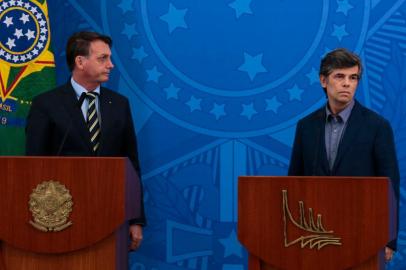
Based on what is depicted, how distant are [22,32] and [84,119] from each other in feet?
3.24

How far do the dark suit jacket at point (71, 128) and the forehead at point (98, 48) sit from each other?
0.76 feet

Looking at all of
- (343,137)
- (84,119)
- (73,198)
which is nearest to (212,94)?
(84,119)

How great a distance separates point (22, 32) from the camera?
418cm

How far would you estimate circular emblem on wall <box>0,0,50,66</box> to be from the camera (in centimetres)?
417

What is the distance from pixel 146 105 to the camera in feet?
14.7

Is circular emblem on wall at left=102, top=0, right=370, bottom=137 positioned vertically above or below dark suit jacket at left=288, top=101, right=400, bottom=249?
above

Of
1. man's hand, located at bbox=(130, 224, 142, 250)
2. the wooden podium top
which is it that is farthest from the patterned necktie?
the wooden podium top

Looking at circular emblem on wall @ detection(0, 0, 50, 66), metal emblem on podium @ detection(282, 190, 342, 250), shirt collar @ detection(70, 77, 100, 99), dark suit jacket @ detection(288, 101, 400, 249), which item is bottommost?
metal emblem on podium @ detection(282, 190, 342, 250)

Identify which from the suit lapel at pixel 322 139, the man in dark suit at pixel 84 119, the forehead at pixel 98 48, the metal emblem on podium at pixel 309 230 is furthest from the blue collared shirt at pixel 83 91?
the metal emblem on podium at pixel 309 230

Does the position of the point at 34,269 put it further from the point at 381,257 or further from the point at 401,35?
the point at 401,35

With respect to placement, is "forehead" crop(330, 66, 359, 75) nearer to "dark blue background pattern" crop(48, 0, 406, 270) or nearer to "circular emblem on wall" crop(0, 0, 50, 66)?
"dark blue background pattern" crop(48, 0, 406, 270)

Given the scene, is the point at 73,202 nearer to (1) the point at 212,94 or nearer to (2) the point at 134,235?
(2) the point at 134,235

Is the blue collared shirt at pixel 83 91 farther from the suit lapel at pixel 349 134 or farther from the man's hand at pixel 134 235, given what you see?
the suit lapel at pixel 349 134

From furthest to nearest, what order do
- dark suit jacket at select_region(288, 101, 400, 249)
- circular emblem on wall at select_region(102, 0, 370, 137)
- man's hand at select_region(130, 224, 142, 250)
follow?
circular emblem on wall at select_region(102, 0, 370, 137) → man's hand at select_region(130, 224, 142, 250) → dark suit jacket at select_region(288, 101, 400, 249)
